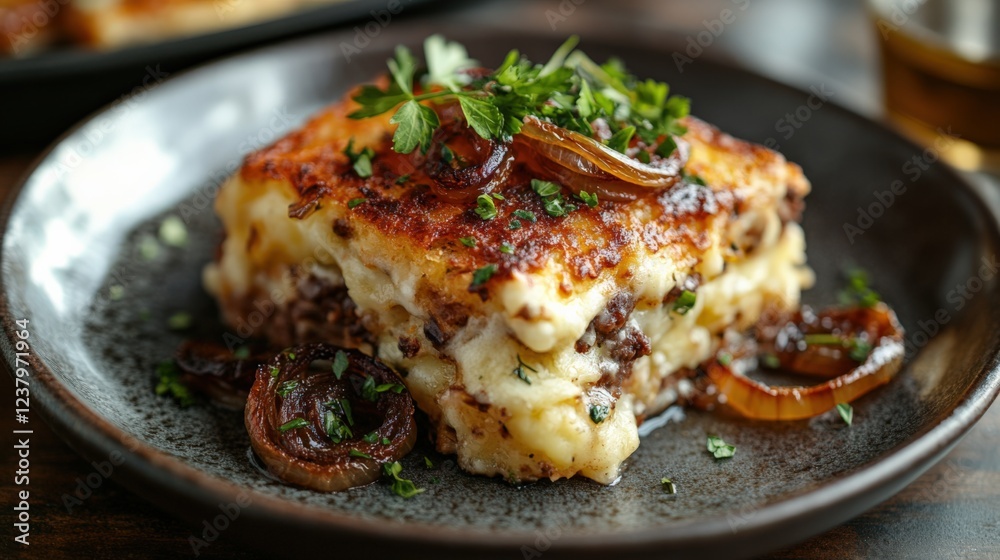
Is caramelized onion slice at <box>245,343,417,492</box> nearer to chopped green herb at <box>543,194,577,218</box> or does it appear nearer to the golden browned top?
the golden browned top

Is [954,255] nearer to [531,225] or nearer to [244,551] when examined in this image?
[531,225]

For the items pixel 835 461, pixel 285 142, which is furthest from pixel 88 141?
pixel 835 461

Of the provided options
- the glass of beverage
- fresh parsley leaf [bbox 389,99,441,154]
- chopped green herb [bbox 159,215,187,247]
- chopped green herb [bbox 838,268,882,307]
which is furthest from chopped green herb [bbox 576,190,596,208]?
the glass of beverage

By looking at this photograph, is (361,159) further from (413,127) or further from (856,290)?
(856,290)

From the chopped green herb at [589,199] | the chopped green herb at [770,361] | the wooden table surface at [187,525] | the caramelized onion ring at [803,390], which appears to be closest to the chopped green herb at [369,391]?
the wooden table surface at [187,525]

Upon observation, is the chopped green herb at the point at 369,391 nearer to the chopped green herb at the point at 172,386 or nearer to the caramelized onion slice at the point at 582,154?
the chopped green herb at the point at 172,386

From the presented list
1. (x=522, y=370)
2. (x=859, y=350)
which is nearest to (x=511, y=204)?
(x=522, y=370)
